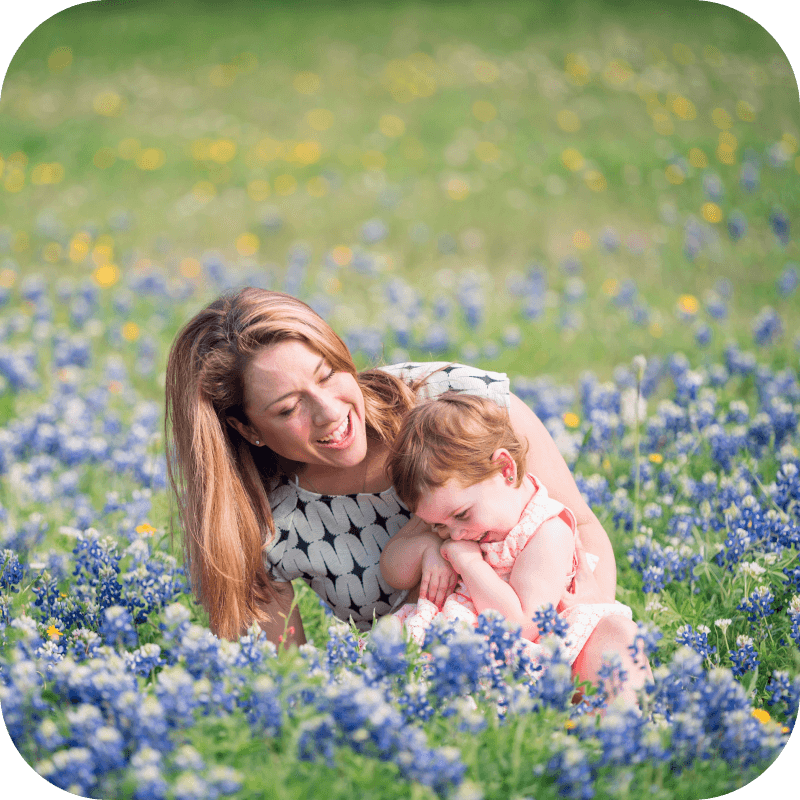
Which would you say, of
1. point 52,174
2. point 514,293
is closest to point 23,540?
point 514,293

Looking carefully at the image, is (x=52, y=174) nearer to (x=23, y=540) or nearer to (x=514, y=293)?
(x=514, y=293)

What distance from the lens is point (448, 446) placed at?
260cm

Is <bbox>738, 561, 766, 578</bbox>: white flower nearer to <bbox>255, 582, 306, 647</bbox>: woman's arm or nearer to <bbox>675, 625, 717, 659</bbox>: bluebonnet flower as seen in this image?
<bbox>675, 625, 717, 659</bbox>: bluebonnet flower

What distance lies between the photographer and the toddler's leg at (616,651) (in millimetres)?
2312

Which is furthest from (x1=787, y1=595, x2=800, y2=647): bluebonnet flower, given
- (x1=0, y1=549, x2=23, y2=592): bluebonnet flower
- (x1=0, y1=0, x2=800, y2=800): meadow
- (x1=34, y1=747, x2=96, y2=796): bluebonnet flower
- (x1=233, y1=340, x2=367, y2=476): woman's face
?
(x1=0, y1=549, x2=23, y2=592): bluebonnet flower

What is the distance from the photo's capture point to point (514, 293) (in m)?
5.93

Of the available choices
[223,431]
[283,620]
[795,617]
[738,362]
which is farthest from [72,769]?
[738,362]

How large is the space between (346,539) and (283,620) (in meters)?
0.32

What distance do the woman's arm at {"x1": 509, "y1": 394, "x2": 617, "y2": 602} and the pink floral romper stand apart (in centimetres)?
10

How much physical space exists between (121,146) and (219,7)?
504 centimetres

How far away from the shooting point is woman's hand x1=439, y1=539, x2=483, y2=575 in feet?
8.72

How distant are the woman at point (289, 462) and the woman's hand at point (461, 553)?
0.12 metres

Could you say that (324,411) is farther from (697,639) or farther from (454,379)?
(697,639)

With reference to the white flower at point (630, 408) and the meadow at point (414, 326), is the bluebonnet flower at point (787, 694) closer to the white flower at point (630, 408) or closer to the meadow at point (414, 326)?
the meadow at point (414, 326)
